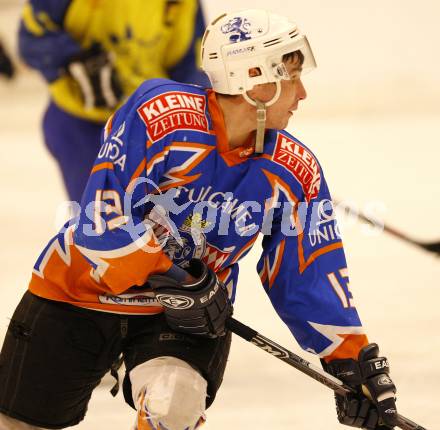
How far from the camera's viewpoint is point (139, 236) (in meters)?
2.22

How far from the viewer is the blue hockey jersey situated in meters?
2.24

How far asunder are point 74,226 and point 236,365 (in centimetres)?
139

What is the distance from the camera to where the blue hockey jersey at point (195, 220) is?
224 centimetres

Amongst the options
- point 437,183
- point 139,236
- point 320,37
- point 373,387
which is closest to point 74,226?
point 139,236

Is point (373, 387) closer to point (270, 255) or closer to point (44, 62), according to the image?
point (270, 255)

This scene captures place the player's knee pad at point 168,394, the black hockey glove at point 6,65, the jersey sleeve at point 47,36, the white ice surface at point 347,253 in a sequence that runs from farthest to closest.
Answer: the black hockey glove at point 6,65 < the jersey sleeve at point 47,36 < the white ice surface at point 347,253 < the player's knee pad at point 168,394

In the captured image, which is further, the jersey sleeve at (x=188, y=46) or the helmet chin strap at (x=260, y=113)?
the jersey sleeve at (x=188, y=46)

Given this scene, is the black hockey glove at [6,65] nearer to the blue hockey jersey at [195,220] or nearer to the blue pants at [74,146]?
the blue pants at [74,146]

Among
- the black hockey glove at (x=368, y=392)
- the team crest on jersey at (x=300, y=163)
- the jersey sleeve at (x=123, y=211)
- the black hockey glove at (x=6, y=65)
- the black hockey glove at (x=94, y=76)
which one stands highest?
the black hockey glove at (x=6, y=65)

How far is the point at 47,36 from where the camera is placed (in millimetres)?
3619

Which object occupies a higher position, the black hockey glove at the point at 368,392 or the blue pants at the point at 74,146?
the blue pants at the point at 74,146

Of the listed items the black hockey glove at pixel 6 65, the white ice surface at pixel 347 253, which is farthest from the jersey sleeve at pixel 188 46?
the black hockey glove at pixel 6 65

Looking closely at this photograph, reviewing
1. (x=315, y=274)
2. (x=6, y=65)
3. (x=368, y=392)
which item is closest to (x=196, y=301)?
(x=315, y=274)

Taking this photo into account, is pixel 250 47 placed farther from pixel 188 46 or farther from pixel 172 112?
pixel 188 46
